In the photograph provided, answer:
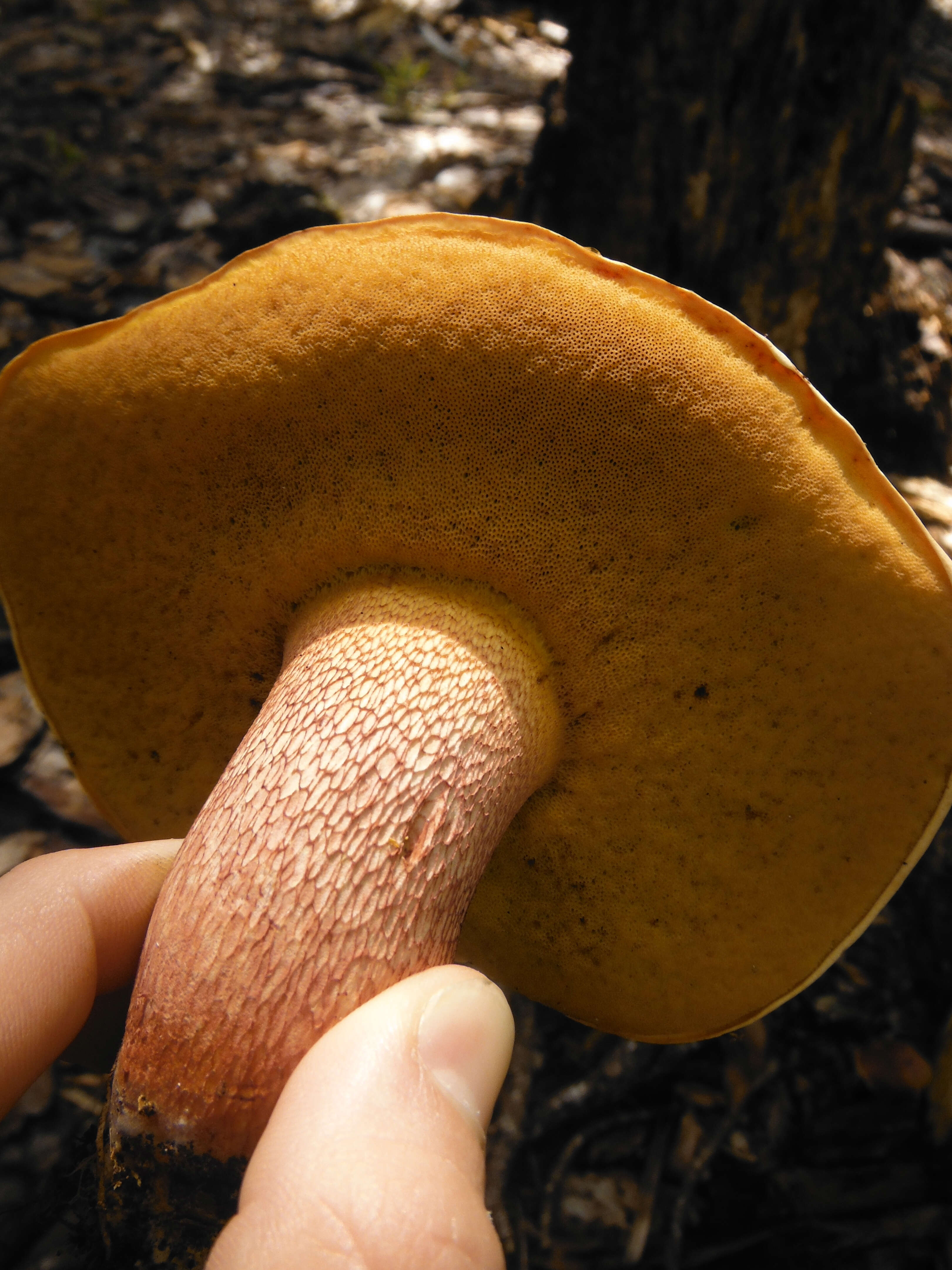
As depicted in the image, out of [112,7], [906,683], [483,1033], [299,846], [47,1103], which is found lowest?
[47,1103]

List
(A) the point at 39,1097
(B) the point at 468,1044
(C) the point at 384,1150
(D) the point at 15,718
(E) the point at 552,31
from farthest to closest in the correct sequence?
(E) the point at 552,31 < (D) the point at 15,718 < (A) the point at 39,1097 < (B) the point at 468,1044 < (C) the point at 384,1150

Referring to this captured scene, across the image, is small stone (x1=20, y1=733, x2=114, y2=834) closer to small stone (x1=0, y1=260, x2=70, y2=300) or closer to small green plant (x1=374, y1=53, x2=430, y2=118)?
small stone (x1=0, y1=260, x2=70, y2=300)

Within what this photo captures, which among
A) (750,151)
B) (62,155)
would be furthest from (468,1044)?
(62,155)

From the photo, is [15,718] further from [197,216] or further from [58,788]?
[197,216]

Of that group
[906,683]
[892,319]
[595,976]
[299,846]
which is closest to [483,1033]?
[299,846]

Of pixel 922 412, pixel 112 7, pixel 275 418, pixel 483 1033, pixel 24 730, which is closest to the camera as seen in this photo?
pixel 483 1033

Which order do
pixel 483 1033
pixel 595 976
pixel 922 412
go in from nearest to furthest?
pixel 483 1033 → pixel 595 976 → pixel 922 412

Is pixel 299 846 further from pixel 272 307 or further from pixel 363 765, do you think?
pixel 272 307
